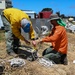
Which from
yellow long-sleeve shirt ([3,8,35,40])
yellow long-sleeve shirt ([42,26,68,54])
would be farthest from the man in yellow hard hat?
yellow long-sleeve shirt ([42,26,68,54])

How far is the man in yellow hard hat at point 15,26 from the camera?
7.83 metres

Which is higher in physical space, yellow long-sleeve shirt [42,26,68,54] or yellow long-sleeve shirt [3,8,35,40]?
yellow long-sleeve shirt [3,8,35,40]

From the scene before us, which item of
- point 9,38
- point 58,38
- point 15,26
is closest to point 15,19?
point 15,26

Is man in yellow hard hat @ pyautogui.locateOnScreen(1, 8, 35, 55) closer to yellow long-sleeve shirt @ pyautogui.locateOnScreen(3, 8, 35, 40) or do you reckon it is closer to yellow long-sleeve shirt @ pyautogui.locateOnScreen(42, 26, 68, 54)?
yellow long-sleeve shirt @ pyautogui.locateOnScreen(3, 8, 35, 40)

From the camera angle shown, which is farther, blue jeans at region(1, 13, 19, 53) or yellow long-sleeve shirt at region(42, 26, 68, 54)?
blue jeans at region(1, 13, 19, 53)

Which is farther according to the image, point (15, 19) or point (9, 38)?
point (9, 38)

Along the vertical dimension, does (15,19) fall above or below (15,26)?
above

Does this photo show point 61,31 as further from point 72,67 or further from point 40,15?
point 40,15

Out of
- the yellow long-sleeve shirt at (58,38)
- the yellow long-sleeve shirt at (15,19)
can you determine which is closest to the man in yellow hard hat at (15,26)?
the yellow long-sleeve shirt at (15,19)

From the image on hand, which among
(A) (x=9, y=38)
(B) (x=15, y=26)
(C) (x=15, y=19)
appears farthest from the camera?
(A) (x=9, y=38)

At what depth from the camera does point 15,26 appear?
794 centimetres

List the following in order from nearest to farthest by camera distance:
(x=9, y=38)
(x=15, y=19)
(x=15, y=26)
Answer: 1. (x=15, y=19)
2. (x=15, y=26)
3. (x=9, y=38)

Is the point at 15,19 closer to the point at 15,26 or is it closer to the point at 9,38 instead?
the point at 15,26

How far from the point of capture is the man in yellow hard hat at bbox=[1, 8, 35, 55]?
7828 millimetres
